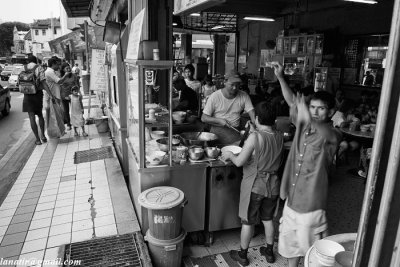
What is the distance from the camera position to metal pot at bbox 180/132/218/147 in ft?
14.3

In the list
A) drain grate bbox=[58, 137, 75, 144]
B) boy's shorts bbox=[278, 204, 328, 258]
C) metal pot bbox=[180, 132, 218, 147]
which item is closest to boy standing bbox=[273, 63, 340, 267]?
boy's shorts bbox=[278, 204, 328, 258]

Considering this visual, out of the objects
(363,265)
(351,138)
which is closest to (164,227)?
(363,265)

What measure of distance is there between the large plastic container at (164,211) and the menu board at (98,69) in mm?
4972

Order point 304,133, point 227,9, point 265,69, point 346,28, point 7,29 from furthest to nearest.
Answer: point 7,29, point 265,69, point 227,9, point 346,28, point 304,133

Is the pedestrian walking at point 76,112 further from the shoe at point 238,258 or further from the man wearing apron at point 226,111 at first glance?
the shoe at point 238,258

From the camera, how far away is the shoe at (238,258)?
3.65 metres

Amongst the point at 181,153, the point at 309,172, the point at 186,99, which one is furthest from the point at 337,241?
the point at 186,99

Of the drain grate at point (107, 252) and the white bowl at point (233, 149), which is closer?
the drain grate at point (107, 252)

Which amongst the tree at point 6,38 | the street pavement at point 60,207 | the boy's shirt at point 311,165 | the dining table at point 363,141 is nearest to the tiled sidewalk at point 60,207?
the street pavement at point 60,207

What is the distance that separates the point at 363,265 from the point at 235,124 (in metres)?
3.98

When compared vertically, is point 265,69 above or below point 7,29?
below

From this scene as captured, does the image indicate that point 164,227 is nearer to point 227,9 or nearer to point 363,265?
point 363,265

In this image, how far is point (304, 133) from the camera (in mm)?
2887

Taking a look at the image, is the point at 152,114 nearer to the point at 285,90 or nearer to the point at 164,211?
the point at 164,211
